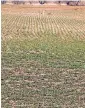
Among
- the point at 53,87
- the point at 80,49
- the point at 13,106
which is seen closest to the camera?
the point at 13,106

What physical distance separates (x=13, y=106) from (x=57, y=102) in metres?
1.60

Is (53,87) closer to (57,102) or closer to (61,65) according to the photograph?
(57,102)

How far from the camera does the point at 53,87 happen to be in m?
12.6

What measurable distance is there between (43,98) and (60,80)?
254 cm

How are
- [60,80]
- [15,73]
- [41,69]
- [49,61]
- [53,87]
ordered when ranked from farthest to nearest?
[49,61] → [41,69] → [15,73] → [60,80] → [53,87]

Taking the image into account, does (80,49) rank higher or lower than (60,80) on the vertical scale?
lower

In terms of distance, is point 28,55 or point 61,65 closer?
point 61,65

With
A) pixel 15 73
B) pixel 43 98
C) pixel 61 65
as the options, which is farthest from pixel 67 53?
pixel 43 98

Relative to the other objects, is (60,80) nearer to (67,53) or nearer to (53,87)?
(53,87)

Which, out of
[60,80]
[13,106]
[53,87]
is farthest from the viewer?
[60,80]

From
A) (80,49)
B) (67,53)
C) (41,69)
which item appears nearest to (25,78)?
(41,69)

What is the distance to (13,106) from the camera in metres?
10.5

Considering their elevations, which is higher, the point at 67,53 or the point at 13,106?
the point at 13,106

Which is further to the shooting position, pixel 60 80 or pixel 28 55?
pixel 28 55
